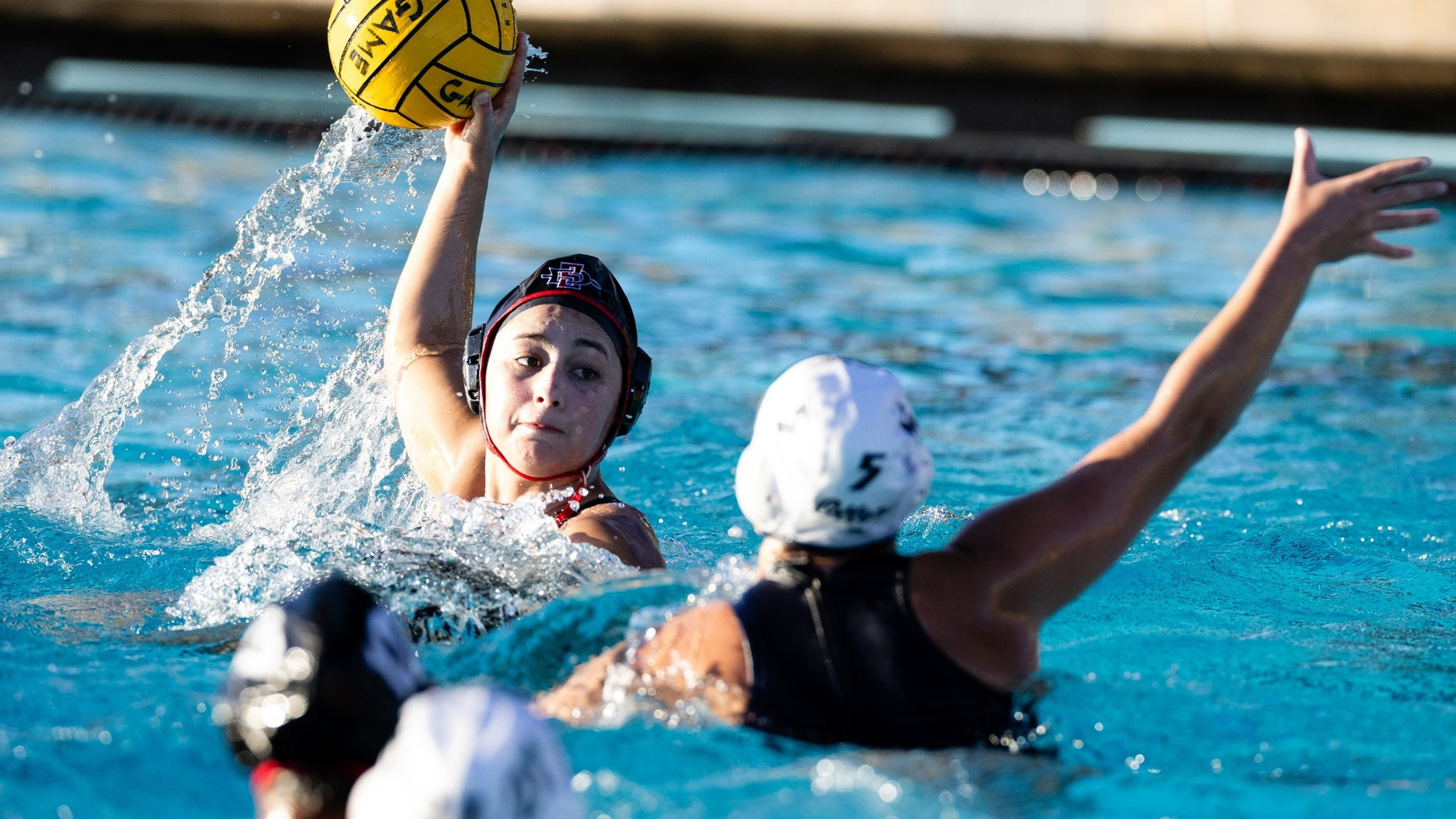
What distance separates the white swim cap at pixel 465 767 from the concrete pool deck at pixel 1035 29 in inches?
412

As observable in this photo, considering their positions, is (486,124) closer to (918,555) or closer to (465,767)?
(918,555)

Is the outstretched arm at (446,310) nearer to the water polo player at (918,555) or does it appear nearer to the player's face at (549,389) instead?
the player's face at (549,389)

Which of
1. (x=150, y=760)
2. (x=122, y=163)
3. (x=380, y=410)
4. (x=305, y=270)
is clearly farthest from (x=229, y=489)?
(x=122, y=163)

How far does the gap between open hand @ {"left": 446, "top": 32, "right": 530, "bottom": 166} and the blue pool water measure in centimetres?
39

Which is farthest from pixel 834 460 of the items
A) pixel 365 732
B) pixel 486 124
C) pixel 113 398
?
pixel 113 398

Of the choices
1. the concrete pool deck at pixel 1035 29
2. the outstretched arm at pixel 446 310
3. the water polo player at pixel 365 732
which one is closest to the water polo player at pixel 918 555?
the water polo player at pixel 365 732

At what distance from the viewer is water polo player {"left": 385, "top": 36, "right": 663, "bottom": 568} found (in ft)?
10.8

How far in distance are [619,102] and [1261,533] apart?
884 centimetres

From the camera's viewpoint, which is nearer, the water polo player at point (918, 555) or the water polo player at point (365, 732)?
the water polo player at point (365, 732)

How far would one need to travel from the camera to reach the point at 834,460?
220 cm

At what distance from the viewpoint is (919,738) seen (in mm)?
2268

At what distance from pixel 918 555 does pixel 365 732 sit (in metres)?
0.97

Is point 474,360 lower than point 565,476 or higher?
higher

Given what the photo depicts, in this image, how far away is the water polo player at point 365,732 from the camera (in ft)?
5.12
